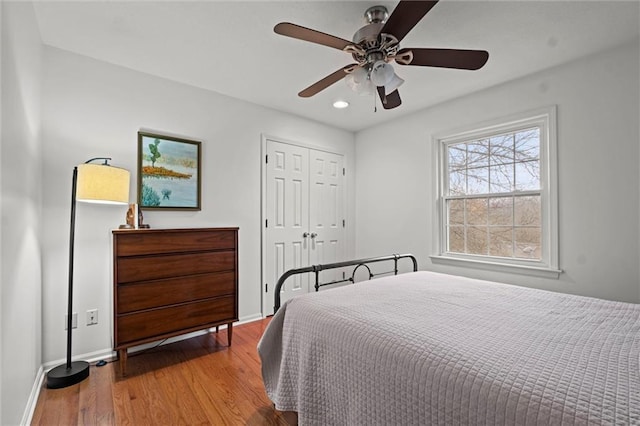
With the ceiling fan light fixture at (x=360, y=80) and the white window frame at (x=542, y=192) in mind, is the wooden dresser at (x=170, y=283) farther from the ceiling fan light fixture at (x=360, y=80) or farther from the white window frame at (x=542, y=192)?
the white window frame at (x=542, y=192)

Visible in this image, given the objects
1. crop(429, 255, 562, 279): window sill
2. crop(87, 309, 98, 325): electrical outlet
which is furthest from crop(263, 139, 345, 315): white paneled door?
crop(87, 309, 98, 325): electrical outlet

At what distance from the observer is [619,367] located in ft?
3.18

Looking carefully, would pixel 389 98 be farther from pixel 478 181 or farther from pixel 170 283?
pixel 170 283

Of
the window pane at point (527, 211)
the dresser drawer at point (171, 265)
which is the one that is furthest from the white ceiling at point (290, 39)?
the dresser drawer at point (171, 265)

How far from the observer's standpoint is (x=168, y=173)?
2785 millimetres

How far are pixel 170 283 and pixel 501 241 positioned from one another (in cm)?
307

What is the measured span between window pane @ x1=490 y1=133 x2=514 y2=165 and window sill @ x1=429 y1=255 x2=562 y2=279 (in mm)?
1023

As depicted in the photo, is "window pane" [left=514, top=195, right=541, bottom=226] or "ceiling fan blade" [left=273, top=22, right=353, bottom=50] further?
"window pane" [left=514, top=195, right=541, bottom=226]

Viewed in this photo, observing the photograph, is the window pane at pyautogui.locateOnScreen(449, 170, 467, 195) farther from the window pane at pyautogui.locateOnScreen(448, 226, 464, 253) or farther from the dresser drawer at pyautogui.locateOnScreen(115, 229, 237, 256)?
the dresser drawer at pyautogui.locateOnScreen(115, 229, 237, 256)

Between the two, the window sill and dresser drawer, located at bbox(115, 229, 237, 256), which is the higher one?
dresser drawer, located at bbox(115, 229, 237, 256)

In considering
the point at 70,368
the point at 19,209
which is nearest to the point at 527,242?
the point at 19,209

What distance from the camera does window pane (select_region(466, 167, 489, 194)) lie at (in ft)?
10.4

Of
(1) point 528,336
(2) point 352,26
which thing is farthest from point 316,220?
(1) point 528,336

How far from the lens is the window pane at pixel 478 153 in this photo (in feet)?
10.4
